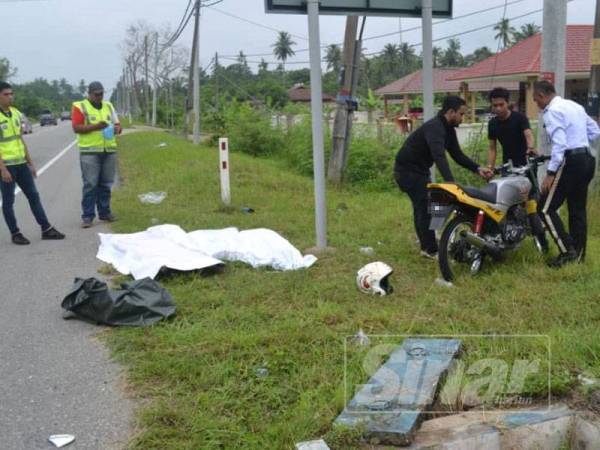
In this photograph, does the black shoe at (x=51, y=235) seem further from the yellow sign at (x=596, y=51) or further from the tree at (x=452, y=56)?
the tree at (x=452, y=56)

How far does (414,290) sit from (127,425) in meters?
2.96

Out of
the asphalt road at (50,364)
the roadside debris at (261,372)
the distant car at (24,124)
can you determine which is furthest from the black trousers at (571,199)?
the distant car at (24,124)

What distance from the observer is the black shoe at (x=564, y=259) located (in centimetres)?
604

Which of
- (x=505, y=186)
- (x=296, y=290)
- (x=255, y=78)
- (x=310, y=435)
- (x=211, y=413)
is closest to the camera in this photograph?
(x=310, y=435)

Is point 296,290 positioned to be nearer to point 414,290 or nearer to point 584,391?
point 414,290

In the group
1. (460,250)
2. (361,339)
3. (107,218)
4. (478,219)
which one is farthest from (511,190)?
(107,218)

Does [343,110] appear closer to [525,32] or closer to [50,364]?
[50,364]

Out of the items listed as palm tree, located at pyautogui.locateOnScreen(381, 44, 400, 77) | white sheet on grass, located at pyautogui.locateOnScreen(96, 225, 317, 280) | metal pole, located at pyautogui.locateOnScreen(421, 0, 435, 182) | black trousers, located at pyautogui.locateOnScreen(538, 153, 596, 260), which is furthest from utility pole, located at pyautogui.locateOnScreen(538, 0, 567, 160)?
palm tree, located at pyautogui.locateOnScreen(381, 44, 400, 77)

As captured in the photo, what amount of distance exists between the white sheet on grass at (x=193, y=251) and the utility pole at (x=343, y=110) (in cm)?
447

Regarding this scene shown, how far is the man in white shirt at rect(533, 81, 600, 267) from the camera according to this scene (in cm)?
594

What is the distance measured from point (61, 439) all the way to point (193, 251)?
3.48 meters

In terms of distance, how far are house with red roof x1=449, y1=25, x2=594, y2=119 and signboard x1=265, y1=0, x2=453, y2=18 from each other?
19850mm

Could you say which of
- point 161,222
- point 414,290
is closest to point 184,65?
point 161,222

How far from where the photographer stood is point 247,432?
331 centimetres
